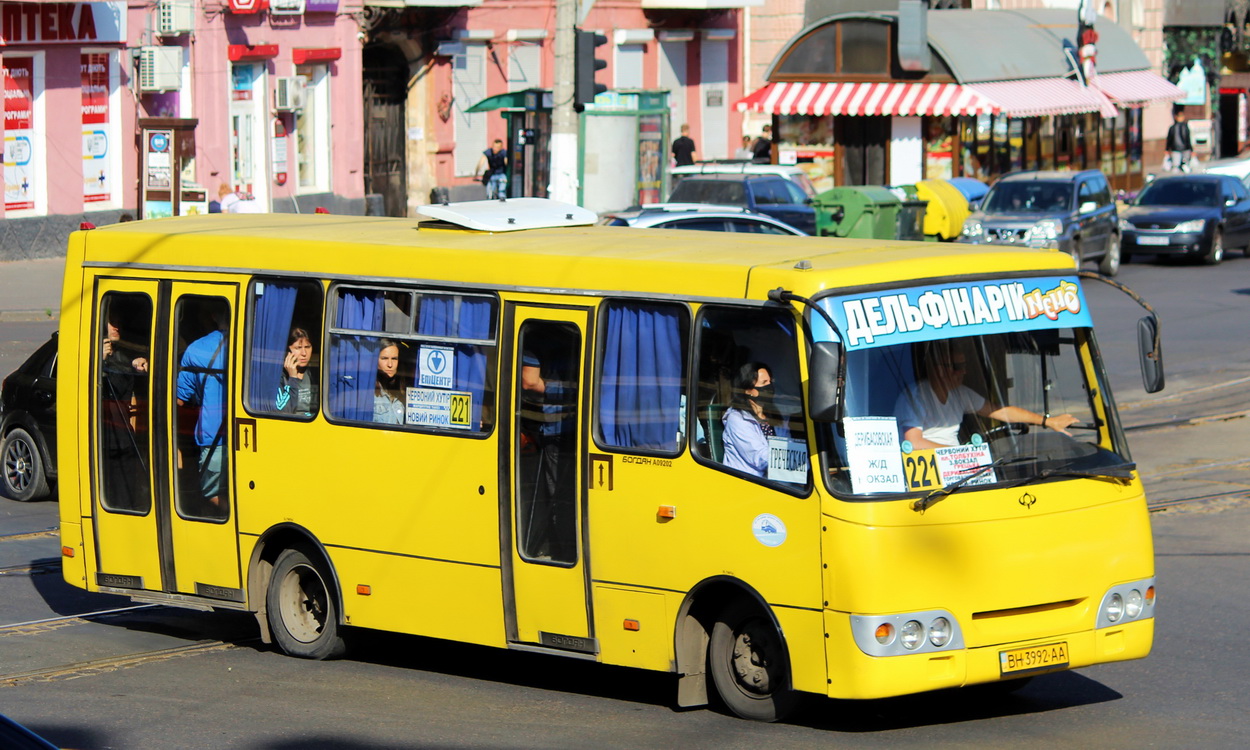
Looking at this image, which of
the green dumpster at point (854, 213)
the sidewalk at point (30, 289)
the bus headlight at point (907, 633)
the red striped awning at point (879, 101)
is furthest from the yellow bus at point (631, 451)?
the red striped awning at point (879, 101)

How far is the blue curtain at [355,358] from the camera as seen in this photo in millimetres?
9391

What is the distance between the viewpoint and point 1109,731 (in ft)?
26.3

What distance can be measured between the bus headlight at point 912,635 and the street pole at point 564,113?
1524 cm

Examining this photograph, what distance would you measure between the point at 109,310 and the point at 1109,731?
19.0 ft

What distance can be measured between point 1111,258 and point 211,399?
22.8 meters

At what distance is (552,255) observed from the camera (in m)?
8.77

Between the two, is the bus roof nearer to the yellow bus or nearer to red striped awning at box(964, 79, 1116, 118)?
the yellow bus

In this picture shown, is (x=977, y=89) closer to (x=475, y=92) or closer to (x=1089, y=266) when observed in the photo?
(x=1089, y=266)

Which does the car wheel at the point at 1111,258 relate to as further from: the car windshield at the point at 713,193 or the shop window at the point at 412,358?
the shop window at the point at 412,358

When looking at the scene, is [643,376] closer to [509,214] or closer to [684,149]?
[509,214]

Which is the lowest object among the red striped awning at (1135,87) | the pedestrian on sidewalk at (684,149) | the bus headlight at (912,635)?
the bus headlight at (912,635)

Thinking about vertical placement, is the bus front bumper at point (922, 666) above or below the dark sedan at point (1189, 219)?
below

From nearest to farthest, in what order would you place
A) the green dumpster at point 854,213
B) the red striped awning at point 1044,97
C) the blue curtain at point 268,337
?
the blue curtain at point 268,337 → the green dumpster at point 854,213 → the red striped awning at point 1044,97

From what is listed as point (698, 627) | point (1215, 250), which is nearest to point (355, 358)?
point (698, 627)
